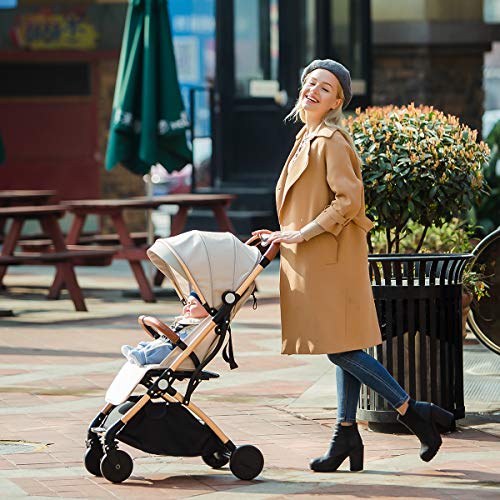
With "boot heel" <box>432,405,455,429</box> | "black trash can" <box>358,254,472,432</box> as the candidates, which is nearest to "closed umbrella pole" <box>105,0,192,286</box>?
"black trash can" <box>358,254,472,432</box>

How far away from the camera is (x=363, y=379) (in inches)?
251

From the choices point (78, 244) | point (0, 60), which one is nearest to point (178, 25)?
point (0, 60)

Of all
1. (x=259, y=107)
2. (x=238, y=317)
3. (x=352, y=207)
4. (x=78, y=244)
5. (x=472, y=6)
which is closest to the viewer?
(x=352, y=207)

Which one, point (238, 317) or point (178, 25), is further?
point (178, 25)

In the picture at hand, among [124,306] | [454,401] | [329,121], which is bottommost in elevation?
[124,306]

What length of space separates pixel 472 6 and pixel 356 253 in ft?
46.9

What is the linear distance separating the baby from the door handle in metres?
11.0

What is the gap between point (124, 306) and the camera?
41.6ft

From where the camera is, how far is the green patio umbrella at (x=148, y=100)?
13250 millimetres

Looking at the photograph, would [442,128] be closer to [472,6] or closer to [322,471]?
[322,471]

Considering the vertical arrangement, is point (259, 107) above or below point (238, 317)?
above

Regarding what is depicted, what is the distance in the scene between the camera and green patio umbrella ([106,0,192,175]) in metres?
13.2

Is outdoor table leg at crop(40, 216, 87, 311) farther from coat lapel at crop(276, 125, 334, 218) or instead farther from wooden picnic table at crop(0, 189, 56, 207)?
coat lapel at crop(276, 125, 334, 218)

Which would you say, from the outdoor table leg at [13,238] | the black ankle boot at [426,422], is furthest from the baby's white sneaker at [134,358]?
the outdoor table leg at [13,238]
